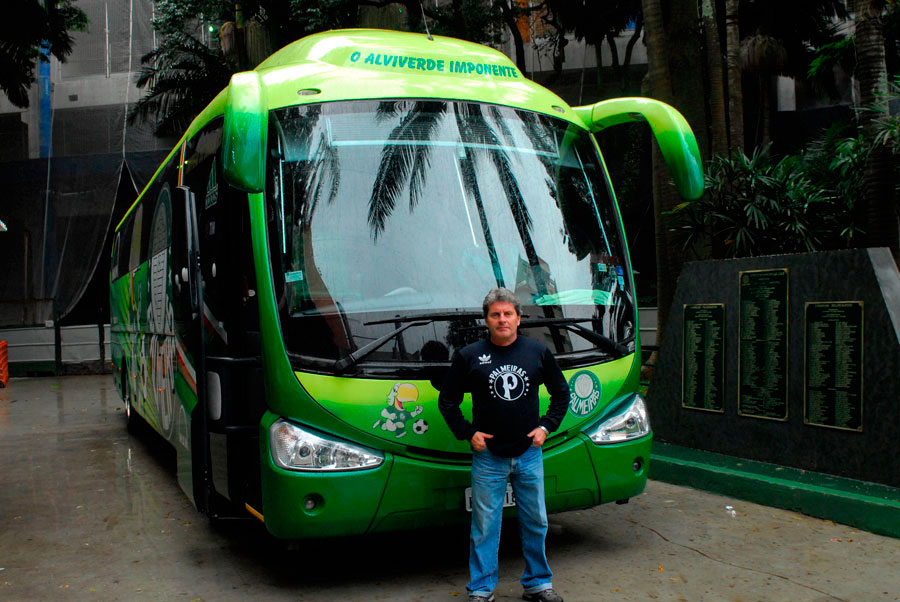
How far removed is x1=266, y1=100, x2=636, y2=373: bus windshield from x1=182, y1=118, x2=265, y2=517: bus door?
→ 359 mm

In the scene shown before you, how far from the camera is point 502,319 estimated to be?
4461 mm

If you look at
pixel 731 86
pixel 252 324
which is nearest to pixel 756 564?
pixel 252 324

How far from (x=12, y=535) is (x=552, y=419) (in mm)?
4327

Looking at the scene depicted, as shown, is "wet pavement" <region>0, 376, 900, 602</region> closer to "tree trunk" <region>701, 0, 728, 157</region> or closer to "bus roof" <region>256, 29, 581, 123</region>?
"bus roof" <region>256, 29, 581, 123</region>

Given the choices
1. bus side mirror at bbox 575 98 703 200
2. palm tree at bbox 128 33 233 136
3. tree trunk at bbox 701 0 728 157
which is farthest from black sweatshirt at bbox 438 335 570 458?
palm tree at bbox 128 33 233 136

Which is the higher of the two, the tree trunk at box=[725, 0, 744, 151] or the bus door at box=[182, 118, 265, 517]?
the tree trunk at box=[725, 0, 744, 151]

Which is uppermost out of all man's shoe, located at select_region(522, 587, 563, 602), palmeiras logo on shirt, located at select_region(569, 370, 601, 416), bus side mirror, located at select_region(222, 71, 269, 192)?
bus side mirror, located at select_region(222, 71, 269, 192)

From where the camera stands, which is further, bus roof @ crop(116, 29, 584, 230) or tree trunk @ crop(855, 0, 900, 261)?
tree trunk @ crop(855, 0, 900, 261)

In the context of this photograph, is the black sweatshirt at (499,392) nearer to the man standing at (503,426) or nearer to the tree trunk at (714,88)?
the man standing at (503,426)

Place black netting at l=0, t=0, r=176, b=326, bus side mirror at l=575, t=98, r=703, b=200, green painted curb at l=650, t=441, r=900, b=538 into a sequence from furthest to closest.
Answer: black netting at l=0, t=0, r=176, b=326 < green painted curb at l=650, t=441, r=900, b=538 < bus side mirror at l=575, t=98, r=703, b=200

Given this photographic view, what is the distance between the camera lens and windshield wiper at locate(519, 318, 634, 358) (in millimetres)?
4980

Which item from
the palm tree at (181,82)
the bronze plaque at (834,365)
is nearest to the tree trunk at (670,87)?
the bronze plaque at (834,365)

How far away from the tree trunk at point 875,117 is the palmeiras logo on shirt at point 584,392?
18.3 ft

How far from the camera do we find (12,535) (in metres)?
6.47
